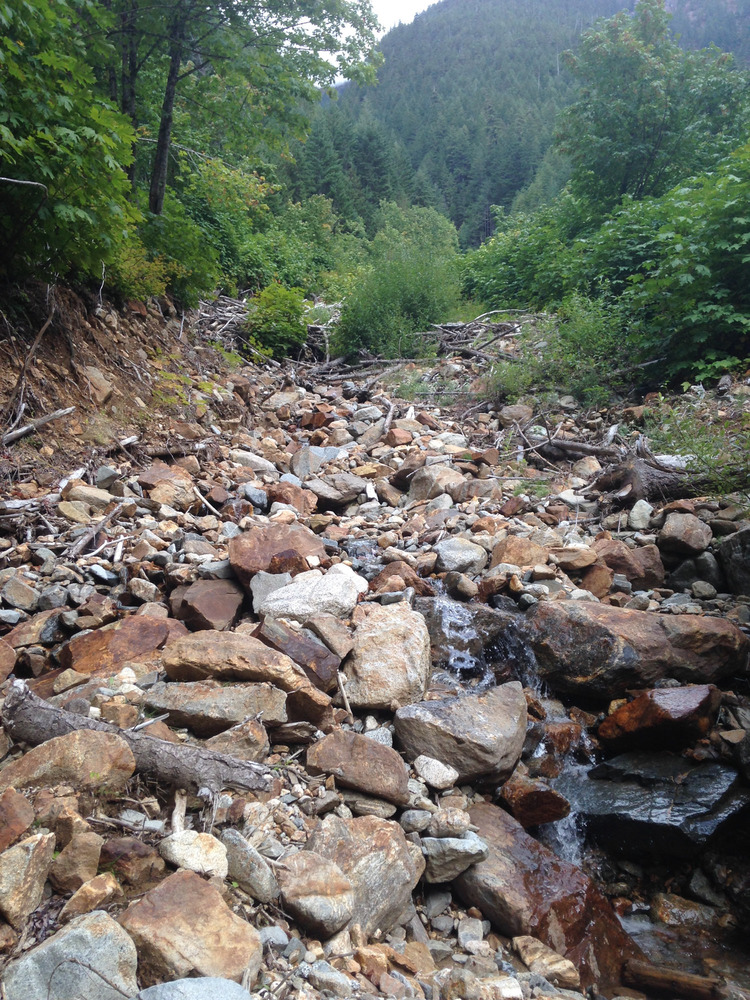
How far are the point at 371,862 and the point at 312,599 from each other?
5.72 feet

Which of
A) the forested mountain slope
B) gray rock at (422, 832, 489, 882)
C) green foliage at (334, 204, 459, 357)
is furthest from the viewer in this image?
the forested mountain slope

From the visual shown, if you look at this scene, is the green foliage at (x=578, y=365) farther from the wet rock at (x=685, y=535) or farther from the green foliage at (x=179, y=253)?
the green foliage at (x=179, y=253)

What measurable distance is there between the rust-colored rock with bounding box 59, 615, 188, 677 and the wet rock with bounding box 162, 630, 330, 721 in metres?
0.54

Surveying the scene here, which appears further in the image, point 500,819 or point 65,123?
point 65,123

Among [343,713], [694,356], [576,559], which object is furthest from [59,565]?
[694,356]

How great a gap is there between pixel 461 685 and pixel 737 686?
69.6 inches

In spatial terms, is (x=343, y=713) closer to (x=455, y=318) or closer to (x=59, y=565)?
(x=59, y=565)

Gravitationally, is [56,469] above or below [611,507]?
above

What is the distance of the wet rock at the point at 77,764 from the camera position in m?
2.01

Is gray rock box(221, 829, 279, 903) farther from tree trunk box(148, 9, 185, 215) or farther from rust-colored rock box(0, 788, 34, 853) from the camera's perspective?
tree trunk box(148, 9, 185, 215)

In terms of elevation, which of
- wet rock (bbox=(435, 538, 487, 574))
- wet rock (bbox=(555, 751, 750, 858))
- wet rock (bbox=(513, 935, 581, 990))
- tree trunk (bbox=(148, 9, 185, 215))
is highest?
tree trunk (bbox=(148, 9, 185, 215))

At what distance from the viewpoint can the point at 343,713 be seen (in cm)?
326

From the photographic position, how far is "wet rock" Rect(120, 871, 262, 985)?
5.12 feet

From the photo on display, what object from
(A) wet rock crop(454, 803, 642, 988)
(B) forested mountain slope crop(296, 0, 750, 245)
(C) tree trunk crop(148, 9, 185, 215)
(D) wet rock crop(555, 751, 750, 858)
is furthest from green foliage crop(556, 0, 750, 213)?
(A) wet rock crop(454, 803, 642, 988)
